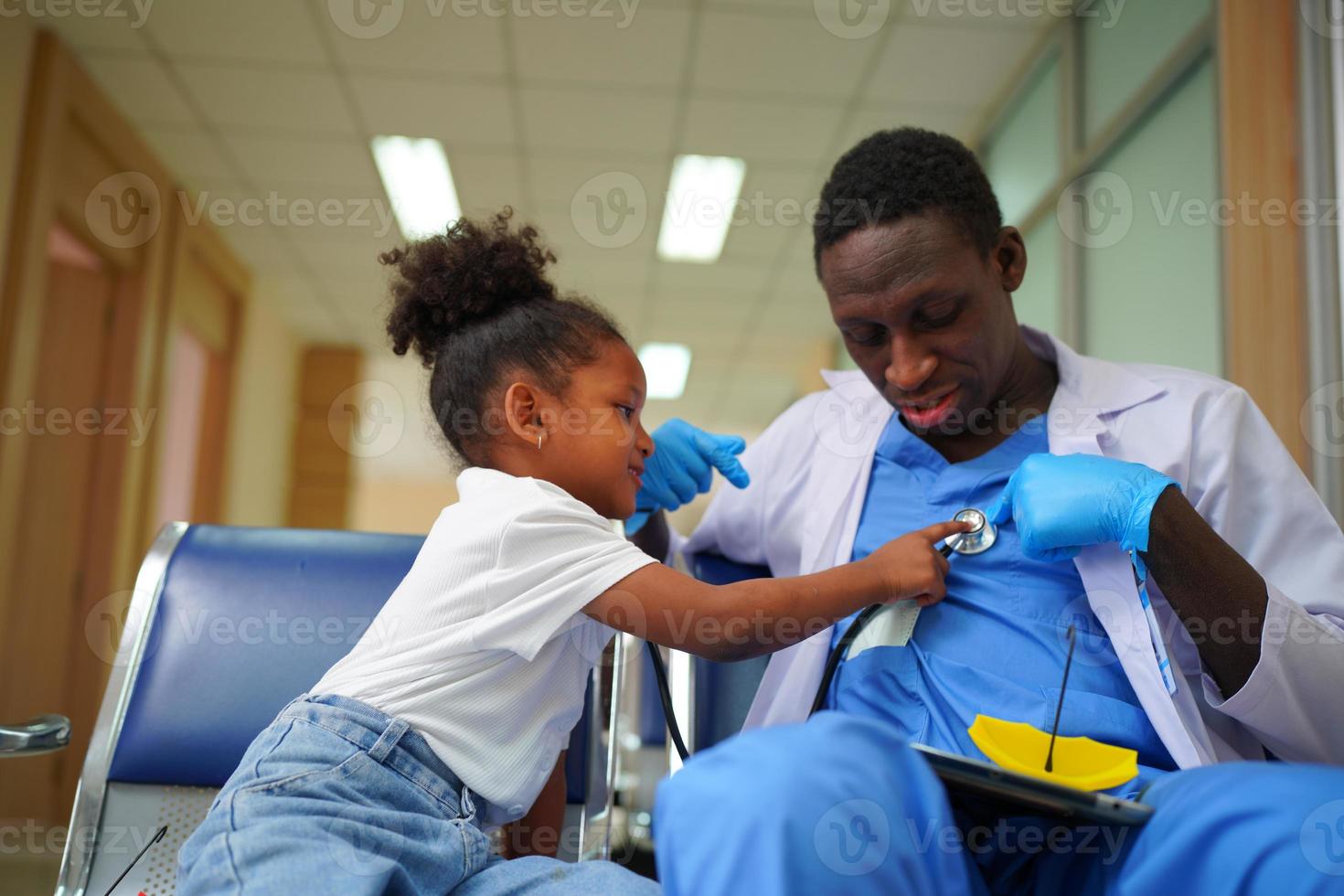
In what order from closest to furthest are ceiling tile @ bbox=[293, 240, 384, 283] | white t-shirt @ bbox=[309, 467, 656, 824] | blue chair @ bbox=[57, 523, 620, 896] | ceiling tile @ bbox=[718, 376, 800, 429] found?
white t-shirt @ bbox=[309, 467, 656, 824], blue chair @ bbox=[57, 523, 620, 896], ceiling tile @ bbox=[293, 240, 384, 283], ceiling tile @ bbox=[718, 376, 800, 429]

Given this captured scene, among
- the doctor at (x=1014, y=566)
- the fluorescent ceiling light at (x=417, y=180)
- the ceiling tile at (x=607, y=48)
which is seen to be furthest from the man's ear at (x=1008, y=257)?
the fluorescent ceiling light at (x=417, y=180)

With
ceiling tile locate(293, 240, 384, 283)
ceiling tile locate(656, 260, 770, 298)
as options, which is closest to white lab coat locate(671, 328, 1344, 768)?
ceiling tile locate(656, 260, 770, 298)

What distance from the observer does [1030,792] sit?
729 mm

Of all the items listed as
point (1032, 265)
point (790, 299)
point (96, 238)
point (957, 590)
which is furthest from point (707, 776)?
point (790, 299)

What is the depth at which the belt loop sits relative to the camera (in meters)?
0.94

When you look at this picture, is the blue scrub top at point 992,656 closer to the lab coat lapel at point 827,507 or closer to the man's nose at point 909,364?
the lab coat lapel at point 827,507

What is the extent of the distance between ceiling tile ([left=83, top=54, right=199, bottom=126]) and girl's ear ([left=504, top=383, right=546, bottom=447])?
3.25 m

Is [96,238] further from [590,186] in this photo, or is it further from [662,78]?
[662,78]

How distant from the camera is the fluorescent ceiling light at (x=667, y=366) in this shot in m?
6.67

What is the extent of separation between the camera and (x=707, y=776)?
0.65 metres

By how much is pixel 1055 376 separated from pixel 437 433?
93 centimetres

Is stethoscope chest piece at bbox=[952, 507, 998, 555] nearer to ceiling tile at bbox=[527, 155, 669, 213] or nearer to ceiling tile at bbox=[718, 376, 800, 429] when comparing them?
ceiling tile at bbox=[527, 155, 669, 213]

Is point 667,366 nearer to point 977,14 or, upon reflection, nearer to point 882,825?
point 977,14

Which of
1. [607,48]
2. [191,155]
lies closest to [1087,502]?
[607,48]
